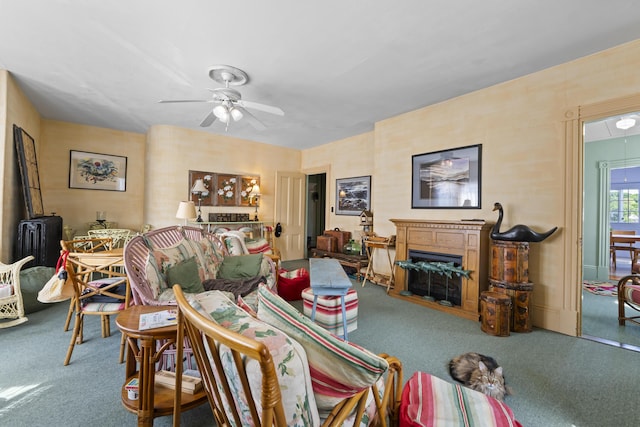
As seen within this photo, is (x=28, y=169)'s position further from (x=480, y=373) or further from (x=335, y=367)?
(x=480, y=373)

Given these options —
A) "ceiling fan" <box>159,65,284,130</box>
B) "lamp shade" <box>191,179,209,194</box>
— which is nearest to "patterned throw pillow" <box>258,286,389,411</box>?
"ceiling fan" <box>159,65,284,130</box>

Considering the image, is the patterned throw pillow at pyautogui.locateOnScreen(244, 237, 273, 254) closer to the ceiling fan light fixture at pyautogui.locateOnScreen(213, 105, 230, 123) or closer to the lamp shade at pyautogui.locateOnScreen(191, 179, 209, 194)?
the ceiling fan light fixture at pyautogui.locateOnScreen(213, 105, 230, 123)

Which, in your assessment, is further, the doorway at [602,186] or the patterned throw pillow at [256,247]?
the doorway at [602,186]

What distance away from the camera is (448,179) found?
3.90m

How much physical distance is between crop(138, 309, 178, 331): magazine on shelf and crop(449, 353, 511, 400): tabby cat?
2.03 m

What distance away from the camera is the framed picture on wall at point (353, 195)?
5613 millimetres

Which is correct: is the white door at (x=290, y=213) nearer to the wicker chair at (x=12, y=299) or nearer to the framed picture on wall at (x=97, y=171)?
the framed picture on wall at (x=97, y=171)

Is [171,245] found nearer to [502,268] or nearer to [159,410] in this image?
[159,410]

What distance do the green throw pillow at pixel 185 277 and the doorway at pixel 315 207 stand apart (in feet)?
17.9

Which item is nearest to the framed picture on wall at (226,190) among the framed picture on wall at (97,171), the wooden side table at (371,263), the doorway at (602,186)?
the framed picture on wall at (97,171)

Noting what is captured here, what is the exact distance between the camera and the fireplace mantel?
A: 3312 mm

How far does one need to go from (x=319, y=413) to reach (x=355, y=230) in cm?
485

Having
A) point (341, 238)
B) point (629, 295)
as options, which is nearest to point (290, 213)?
point (341, 238)

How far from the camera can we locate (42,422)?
1.59 metres
